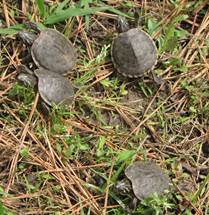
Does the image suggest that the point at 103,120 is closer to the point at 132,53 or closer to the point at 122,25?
the point at 132,53

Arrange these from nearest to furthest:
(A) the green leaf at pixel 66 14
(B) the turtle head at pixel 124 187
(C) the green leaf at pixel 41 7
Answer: (B) the turtle head at pixel 124 187
(C) the green leaf at pixel 41 7
(A) the green leaf at pixel 66 14

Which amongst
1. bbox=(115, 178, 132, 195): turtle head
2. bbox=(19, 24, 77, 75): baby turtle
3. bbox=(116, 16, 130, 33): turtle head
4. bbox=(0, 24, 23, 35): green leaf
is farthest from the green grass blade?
bbox=(115, 178, 132, 195): turtle head

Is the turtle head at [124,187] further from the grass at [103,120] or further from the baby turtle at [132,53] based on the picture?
the baby turtle at [132,53]

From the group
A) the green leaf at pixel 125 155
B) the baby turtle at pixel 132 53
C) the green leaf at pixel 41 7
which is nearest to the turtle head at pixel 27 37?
the green leaf at pixel 41 7

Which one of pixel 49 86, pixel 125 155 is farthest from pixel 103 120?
pixel 49 86

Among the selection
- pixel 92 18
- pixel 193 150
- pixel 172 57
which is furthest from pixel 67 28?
pixel 193 150

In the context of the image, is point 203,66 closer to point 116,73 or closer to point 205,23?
point 205,23
